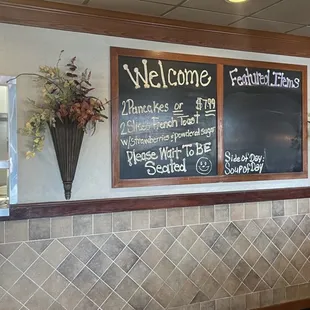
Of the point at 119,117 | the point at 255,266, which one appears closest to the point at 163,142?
the point at 119,117

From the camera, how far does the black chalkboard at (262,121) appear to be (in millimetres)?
3051

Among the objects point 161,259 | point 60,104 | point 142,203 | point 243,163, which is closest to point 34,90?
point 60,104

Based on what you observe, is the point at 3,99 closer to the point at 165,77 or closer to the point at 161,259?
the point at 165,77

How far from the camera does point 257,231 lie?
3150 mm

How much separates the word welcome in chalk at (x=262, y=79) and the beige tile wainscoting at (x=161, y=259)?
0.97 metres

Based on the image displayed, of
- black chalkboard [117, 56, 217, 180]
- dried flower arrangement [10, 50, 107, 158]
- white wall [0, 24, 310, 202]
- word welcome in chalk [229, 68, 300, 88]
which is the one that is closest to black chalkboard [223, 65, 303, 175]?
word welcome in chalk [229, 68, 300, 88]

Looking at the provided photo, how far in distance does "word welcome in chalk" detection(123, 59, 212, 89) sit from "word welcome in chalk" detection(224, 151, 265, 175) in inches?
23.9

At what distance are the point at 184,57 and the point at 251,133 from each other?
0.82 m

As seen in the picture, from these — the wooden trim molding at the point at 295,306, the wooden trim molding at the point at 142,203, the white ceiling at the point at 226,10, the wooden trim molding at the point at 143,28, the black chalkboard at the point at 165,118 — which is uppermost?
the white ceiling at the point at 226,10

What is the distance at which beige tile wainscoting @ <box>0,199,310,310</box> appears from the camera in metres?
2.47

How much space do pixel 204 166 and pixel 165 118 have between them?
0.48m

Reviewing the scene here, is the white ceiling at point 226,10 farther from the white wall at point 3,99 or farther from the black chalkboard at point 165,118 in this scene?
the white wall at point 3,99


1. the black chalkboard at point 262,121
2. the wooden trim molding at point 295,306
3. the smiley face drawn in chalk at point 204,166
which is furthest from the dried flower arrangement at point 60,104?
the wooden trim molding at point 295,306

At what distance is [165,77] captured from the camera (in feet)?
9.28
